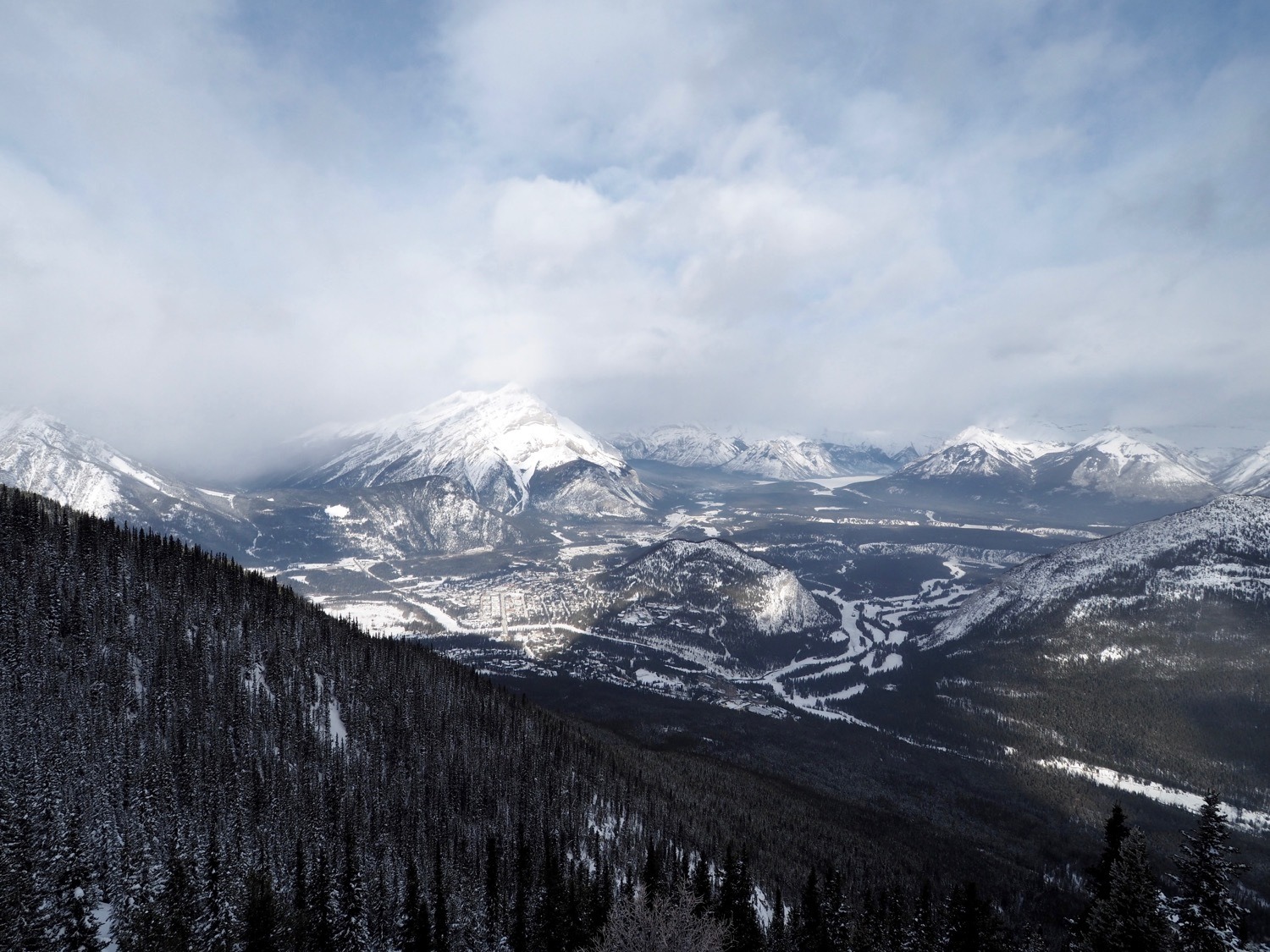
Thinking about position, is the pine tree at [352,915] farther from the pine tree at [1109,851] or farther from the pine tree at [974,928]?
the pine tree at [1109,851]

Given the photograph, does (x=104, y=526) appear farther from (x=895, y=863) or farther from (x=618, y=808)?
(x=895, y=863)

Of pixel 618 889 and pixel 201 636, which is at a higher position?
pixel 201 636

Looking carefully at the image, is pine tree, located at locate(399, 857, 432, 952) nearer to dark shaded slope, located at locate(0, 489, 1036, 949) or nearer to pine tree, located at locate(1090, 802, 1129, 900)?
dark shaded slope, located at locate(0, 489, 1036, 949)

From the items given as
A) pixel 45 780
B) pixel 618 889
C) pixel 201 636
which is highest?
pixel 201 636

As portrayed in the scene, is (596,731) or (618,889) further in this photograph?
(596,731)

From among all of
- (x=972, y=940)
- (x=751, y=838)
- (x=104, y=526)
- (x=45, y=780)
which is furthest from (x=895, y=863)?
(x=104, y=526)

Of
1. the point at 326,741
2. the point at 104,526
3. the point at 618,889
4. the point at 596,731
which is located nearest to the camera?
the point at 618,889

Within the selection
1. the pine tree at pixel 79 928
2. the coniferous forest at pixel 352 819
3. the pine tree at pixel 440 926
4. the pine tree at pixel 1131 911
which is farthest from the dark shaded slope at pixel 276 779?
the pine tree at pixel 1131 911
